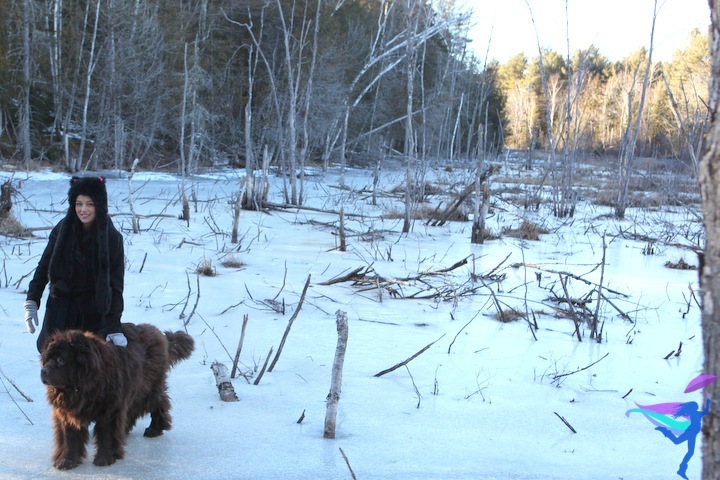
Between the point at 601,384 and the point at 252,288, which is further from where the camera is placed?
the point at 252,288

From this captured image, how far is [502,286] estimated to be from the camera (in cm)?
795

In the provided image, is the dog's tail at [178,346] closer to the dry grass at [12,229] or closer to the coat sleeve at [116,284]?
the coat sleeve at [116,284]

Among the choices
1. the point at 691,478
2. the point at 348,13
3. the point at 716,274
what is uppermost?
the point at 348,13

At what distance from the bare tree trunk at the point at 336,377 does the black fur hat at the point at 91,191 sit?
4.48ft

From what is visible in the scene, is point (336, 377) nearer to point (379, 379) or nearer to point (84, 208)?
point (379, 379)

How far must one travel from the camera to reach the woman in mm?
3488

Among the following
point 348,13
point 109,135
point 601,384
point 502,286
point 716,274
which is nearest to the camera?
point 716,274

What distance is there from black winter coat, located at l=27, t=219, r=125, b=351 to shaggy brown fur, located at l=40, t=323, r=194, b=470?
0.28 metres

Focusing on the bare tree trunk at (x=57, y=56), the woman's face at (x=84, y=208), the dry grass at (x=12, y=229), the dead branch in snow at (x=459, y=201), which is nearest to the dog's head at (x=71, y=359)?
the woman's face at (x=84, y=208)

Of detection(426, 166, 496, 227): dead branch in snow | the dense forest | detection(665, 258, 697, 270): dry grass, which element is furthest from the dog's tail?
the dense forest

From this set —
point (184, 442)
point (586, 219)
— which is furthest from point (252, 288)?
point (586, 219)

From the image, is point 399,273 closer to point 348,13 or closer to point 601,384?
point 601,384

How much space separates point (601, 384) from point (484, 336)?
1302mm

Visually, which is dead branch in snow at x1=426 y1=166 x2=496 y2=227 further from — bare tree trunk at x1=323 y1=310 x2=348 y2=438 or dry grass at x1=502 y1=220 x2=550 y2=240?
bare tree trunk at x1=323 y1=310 x2=348 y2=438
